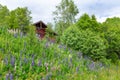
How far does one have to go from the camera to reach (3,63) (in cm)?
689

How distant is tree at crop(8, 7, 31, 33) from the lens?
2748 centimetres

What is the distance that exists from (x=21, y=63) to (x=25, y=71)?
266 mm

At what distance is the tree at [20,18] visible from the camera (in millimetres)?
27484

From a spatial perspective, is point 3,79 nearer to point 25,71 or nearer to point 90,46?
point 25,71

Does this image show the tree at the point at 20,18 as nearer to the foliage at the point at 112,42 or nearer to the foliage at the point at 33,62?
the foliage at the point at 112,42

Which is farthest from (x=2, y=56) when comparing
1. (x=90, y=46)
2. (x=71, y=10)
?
(x=71, y=10)

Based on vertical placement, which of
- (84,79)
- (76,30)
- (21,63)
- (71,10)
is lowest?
(84,79)

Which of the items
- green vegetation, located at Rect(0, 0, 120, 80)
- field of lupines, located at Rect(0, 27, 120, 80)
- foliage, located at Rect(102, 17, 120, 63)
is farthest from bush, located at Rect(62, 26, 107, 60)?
field of lupines, located at Rect(0, 27, 120, 80)

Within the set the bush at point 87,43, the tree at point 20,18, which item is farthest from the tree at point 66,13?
the bush at point 87,43

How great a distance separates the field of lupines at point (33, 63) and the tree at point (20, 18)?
1723 cm

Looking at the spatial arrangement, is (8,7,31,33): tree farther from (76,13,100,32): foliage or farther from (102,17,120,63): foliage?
(76,13,100,32): foliage

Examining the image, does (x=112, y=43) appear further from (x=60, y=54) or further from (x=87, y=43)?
(x=60, y=54)

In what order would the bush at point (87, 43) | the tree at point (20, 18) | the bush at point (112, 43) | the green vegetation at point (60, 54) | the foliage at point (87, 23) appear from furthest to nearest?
the tree at point (20, 18)
the bush at point (112, 43)
the foliage at point (87, 23)
the bush at point (87, 43)
the green vegetation at point (60, 54)

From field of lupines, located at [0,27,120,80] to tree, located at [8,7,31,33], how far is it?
1723 centimetres
